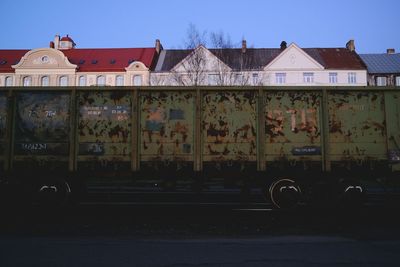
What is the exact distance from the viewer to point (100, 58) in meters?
41.1

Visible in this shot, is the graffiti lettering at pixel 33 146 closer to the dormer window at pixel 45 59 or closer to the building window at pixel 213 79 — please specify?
the building window at pixel 213 79

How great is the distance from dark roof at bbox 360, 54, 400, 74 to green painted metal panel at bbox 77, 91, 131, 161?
39039mm

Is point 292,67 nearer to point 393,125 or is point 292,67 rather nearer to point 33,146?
point 393,125

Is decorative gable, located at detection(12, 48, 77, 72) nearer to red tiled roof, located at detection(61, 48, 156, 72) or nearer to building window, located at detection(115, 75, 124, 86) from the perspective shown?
red tiled roof, located at detection(61, 48, 156, 72)

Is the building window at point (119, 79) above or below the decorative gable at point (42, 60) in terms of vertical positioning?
below

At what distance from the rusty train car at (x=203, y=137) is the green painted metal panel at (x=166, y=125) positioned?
0.08 ft

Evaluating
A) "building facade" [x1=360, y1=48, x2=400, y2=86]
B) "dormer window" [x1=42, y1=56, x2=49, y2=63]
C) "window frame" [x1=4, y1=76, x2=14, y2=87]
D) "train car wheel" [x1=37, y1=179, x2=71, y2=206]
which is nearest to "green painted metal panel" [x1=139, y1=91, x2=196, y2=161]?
"train car wheel" [x1=37, y1=179, x2=71, y2=206]

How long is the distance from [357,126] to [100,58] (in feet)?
127

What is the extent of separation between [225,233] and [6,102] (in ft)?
20.4

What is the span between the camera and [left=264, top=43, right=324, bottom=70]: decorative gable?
36.6 m

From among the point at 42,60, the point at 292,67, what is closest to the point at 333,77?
the point at 292,67

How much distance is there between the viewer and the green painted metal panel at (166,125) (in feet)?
24.7

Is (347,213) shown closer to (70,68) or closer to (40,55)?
(70,68)

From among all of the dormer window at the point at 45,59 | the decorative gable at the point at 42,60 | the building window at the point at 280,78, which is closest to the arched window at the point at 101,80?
the decorative gable at the point at 42,60
